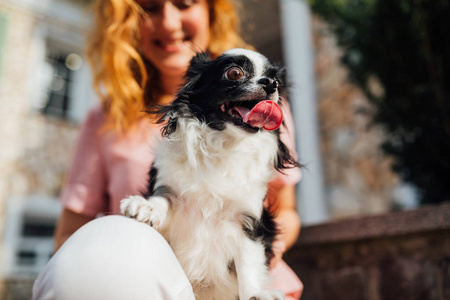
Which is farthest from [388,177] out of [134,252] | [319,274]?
[134,252]

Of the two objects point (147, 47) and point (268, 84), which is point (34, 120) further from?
point (268, 84)

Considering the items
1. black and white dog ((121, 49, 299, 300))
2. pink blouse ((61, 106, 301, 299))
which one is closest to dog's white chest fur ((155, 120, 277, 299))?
black and white dog ((121, 49, 299, 300))

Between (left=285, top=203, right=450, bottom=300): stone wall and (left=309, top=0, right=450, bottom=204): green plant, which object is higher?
(left=309, top=0, right=450, bottom=204): green plant

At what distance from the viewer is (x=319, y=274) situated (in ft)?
7.63

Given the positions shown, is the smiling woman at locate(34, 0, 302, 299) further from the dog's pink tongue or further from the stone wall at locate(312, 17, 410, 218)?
the stone wall at locate(312, 17, 410, 218)

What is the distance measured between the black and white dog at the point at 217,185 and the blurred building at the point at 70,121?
114 inches

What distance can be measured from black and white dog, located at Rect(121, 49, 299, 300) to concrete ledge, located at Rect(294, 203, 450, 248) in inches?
43.7

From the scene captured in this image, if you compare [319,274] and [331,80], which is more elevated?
[331,80]

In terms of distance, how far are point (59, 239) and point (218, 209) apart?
2.71 ft

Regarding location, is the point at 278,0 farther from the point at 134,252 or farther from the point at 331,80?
the point at 134,252

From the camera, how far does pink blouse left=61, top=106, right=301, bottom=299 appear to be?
1.46 m

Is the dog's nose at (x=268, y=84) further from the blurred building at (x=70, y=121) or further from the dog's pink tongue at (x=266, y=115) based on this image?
the blurred building at (x=70, y=121)

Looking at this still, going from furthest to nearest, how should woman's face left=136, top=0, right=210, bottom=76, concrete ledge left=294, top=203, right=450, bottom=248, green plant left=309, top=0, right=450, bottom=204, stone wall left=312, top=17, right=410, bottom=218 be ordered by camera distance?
stone wall left=312, top=17, right=410, bottom=218 < green plant left=309, top=0, right=450, bottom=204 < concrete ledge left=294, top=203, right=450, bottom=248 < woman's face left=136, top=0, right=210, bottom=76

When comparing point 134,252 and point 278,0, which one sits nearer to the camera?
point 134,252
